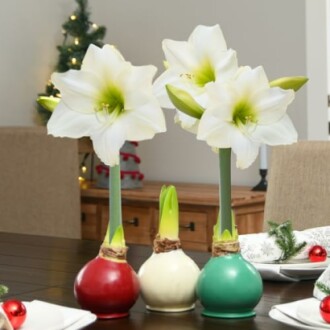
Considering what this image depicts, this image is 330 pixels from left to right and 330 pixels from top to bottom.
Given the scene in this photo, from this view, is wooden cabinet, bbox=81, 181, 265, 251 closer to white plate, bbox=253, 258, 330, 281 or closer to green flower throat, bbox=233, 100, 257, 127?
white plate, bbox=253, 258, 330, 281

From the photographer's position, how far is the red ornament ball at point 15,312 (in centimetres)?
123

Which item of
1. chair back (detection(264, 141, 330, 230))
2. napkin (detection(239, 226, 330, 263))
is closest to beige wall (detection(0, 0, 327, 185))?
chair back (detection(264, 141, 330, 230))

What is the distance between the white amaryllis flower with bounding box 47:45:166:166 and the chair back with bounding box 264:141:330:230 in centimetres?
114

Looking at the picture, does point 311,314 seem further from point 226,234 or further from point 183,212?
point 183,212

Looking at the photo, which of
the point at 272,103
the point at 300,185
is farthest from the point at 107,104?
the point at 300,185

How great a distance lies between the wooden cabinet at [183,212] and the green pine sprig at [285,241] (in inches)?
72.6

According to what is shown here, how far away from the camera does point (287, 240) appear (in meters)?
1.72

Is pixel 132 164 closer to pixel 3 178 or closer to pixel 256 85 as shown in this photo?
pixel 3 178

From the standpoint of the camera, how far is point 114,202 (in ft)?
4.36

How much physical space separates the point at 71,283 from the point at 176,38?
277 centimetres

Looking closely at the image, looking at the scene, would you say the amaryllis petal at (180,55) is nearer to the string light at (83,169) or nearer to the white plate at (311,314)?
the white plate at (311,314)

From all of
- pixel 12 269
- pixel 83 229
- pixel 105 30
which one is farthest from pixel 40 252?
pixel 105 30

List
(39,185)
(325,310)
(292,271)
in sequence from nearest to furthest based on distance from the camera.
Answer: (325,310) → (292,271) → (39,185)

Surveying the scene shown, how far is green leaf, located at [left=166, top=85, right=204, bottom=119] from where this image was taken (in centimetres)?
126
